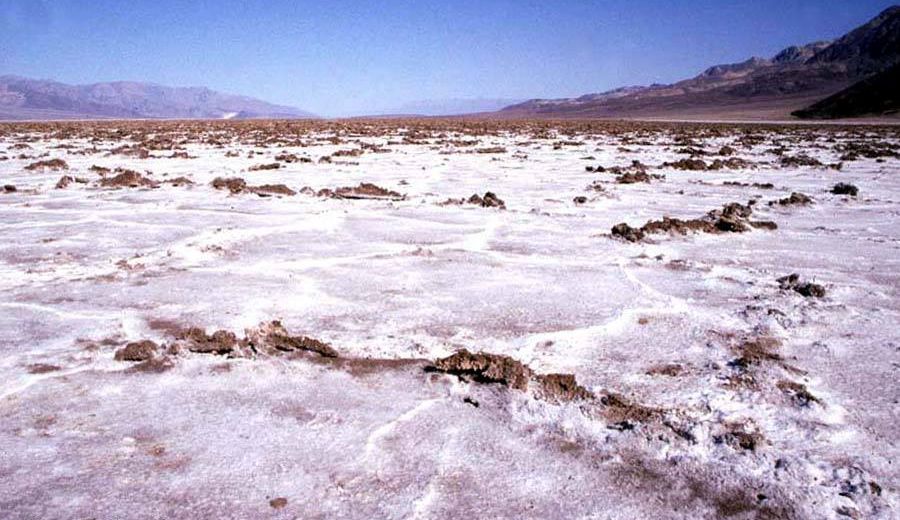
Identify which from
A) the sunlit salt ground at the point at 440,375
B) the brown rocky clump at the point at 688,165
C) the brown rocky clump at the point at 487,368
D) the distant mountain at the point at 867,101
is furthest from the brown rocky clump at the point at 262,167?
the distant mountain at the point at 867,101

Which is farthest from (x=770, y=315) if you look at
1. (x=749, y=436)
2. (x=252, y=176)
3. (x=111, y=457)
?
(x=252, y=176)

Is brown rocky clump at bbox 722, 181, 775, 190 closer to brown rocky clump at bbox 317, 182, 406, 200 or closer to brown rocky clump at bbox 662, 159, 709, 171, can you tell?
brown rocky clump at bbox 662, 159, 709, 171

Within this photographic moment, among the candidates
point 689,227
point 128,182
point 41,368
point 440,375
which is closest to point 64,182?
point 128,182

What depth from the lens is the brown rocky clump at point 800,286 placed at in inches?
165

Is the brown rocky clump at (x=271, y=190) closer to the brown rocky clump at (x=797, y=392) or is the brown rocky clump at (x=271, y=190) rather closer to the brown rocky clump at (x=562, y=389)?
the brown rocky clump at (x=562, y=389)

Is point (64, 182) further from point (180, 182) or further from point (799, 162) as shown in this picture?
point (799, 162)

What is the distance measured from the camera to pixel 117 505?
2107mm

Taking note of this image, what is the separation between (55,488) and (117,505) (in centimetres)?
25

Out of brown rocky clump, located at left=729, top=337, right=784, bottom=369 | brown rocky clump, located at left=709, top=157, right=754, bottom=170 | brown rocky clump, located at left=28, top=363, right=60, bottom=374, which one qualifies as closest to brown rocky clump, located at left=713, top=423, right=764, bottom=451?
brown rocky clump, located at left=729, top=337, right=784, bottom=369

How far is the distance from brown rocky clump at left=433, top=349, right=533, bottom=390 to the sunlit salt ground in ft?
0.19

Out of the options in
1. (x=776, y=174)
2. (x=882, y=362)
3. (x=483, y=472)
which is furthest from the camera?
(x=776, y=174)

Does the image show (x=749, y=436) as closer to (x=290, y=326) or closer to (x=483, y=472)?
(x=483, y=472)

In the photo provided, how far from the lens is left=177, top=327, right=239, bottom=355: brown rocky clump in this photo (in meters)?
3.31

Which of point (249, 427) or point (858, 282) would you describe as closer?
point (249, 427)
